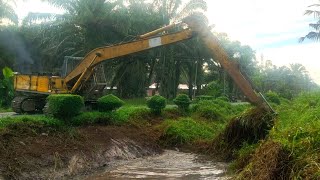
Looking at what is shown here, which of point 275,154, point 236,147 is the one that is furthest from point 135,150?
point 275,154

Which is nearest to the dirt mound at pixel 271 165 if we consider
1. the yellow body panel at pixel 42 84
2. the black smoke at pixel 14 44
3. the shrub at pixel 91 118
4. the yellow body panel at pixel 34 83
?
the shrub at pixel 91 118

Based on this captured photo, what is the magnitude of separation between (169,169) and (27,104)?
27.6ft

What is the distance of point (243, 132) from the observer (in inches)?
511

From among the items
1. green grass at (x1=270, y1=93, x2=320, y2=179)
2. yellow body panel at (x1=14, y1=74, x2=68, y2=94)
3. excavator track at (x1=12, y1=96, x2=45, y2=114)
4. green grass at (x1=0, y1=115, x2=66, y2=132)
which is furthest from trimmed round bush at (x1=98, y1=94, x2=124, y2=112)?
green grass at (x1=270, y1=93, x2=320, y2=179)

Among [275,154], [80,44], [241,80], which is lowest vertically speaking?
[275,154]

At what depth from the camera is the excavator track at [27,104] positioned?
57.3ft

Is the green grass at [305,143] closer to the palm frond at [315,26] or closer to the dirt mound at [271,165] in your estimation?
the dirt mound at [271,165]

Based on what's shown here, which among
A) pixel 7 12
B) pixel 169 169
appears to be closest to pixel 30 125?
pixel 169 169

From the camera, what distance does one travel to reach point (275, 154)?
21.8 ft

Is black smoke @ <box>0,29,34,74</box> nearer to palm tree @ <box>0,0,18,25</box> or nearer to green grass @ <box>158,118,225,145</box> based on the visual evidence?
palm tree @ <box>0,0,18,25</box>

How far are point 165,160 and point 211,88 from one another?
84.4 ft

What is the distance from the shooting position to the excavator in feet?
45.8

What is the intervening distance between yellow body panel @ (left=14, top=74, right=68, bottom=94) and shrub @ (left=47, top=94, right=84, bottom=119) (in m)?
2.14

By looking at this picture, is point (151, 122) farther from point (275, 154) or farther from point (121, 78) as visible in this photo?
point (121, 78)
